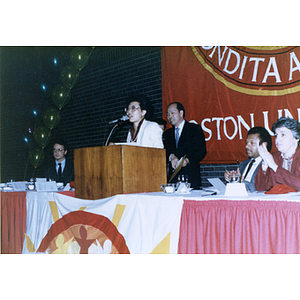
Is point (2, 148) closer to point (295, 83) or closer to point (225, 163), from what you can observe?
point (225, 163)

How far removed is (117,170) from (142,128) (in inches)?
30.9

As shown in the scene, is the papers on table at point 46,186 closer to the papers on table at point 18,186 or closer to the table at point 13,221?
the table at point 13,221

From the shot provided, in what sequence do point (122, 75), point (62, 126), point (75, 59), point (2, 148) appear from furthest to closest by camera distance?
point (2, 148) < point (62, 126) < point (122, 75) < point (75, 59)

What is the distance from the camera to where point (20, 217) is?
301 cm

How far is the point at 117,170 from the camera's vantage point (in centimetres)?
225

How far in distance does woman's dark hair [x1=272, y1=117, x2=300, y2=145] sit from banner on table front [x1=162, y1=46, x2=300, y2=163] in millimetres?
51

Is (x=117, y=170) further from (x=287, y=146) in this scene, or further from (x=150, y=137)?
(x=287, y=146)

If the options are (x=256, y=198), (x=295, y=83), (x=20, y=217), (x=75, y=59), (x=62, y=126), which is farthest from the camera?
(x=62, y=126)

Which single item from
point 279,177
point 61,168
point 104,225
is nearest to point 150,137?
point 104,225

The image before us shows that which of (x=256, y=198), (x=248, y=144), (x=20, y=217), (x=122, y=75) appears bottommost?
(x=20, y=217)

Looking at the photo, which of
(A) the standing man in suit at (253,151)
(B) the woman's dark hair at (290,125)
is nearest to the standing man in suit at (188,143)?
(A) the standing man in suit at (253,151)

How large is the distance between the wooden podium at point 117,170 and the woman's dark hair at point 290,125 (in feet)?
4.85

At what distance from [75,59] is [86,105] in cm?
129

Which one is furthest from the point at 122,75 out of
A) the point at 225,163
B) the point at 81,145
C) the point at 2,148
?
the point at 2,148
